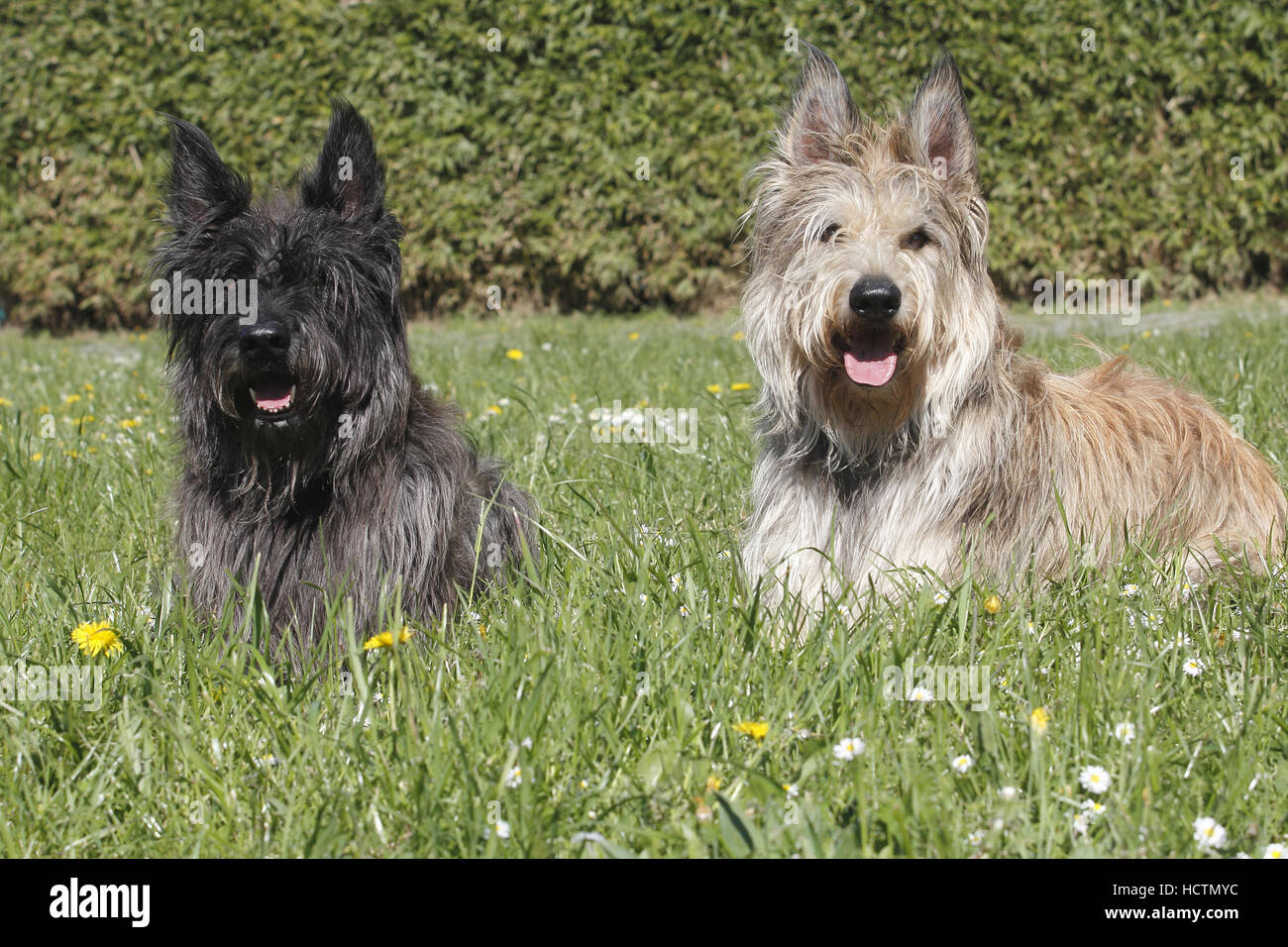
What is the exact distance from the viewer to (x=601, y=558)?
3471 mm

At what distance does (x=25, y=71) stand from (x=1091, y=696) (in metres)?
11.7

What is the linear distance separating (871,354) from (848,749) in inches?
50.2

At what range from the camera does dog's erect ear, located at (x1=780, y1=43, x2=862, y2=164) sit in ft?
10.8

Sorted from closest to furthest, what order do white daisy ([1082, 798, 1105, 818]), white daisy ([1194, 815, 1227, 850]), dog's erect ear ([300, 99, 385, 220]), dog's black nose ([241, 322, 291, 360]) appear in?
1. white daisy ([1194, 815, 1227, 850])
2. white daisy ([1082, 798, 1105, 818])
3. dog's black nose ([241, 322, 291, 360])
4. dog's erect ear ([300, 99, 385, 220])

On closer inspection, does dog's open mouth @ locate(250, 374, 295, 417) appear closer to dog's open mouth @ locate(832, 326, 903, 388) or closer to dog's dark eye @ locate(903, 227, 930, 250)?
dog's open mouth @ locate(832, 326, 903, 388)

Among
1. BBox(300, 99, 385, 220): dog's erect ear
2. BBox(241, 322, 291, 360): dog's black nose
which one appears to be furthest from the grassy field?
BBox(300, 99, 385, 220): dog's erect ear

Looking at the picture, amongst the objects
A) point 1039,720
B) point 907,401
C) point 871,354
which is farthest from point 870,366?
point 1039,720

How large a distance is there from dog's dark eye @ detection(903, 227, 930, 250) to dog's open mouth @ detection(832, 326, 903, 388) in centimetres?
30

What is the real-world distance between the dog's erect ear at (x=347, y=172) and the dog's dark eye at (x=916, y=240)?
5.08 feet

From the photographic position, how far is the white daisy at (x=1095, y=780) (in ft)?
6.97

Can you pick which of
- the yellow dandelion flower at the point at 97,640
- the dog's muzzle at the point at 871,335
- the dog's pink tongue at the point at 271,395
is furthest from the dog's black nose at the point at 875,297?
the yellow dandelion flower at the point at 97,640

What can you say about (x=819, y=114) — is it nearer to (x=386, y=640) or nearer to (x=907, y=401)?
(x=907, y=401)

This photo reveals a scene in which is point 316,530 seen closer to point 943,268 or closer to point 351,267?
point 351,267

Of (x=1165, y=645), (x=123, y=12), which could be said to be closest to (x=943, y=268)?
(x=1165, y=645)
